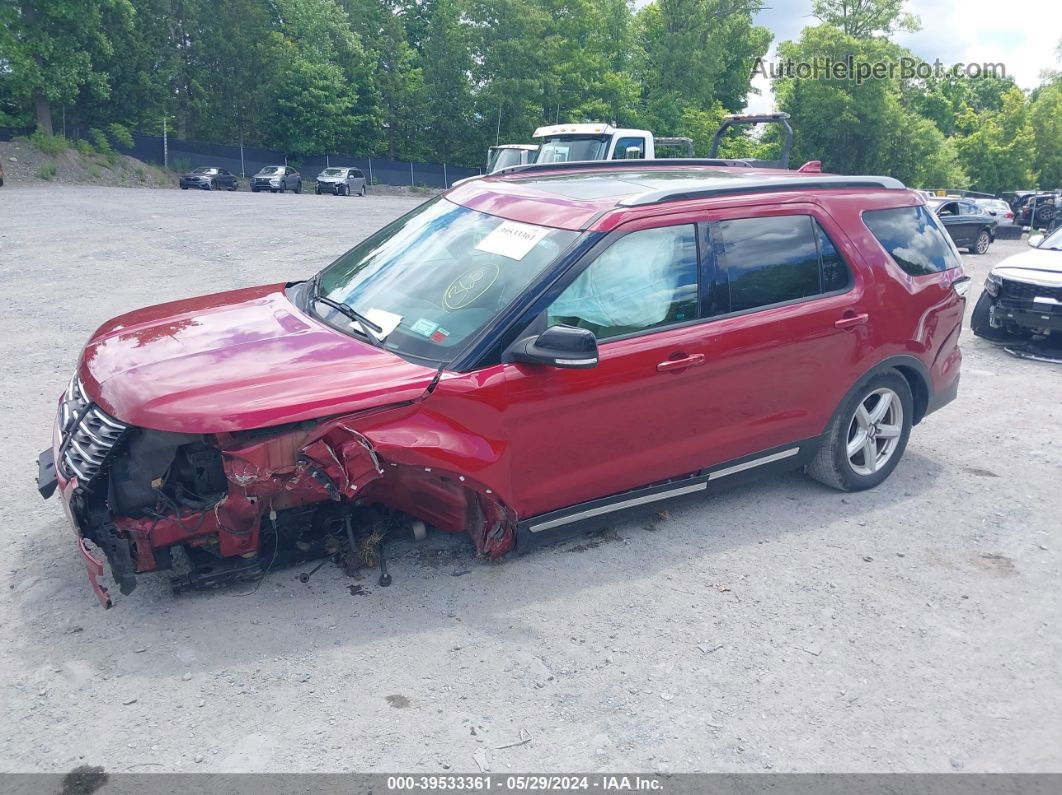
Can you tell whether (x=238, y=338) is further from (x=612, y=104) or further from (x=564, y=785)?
(x=612, y=104)

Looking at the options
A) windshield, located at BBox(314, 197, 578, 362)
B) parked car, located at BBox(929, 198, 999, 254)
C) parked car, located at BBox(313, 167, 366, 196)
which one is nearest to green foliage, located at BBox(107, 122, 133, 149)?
parked car, located at BBox(313, 167, 366, 196)

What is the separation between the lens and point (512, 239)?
14.5 ft

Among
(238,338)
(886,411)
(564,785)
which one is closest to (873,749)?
(564,785)

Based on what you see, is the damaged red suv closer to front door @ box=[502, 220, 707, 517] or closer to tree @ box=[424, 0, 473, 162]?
front door @ box=[502, 220, 707, 517]

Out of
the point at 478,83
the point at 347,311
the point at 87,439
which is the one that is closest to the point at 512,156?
the point at 347,311

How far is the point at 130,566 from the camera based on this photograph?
3.54 meters

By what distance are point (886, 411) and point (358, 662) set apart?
3.73 meters

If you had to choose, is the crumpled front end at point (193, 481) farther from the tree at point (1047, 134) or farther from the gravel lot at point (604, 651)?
the tree at point (1047, 134)

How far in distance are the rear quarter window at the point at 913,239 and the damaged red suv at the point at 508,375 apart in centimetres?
3

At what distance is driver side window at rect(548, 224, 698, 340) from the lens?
A: 164 inches

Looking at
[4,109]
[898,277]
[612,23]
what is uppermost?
[612,23]

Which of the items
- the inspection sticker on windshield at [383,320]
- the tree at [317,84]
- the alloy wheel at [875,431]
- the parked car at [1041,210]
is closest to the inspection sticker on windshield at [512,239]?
the inspection sticker on windshield at [383,320]

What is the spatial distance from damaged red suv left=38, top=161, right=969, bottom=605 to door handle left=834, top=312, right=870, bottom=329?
1cm

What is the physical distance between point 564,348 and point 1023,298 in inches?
299
